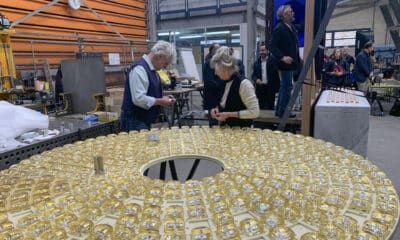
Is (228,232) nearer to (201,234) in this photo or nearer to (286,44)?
(201,234)

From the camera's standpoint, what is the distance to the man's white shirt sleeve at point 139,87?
89.7 inches

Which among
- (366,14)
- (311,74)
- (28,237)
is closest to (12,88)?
(28,237)

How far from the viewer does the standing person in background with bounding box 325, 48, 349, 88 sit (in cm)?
791

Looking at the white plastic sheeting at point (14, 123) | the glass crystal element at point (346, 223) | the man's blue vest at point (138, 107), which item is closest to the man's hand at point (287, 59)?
the man's blue vest at point (138, 107)

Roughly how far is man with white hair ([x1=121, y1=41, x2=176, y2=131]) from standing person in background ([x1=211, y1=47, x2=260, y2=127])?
0.47 m

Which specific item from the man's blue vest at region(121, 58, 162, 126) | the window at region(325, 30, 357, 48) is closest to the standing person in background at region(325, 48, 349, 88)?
the window at region(325, 30, 357, 48)

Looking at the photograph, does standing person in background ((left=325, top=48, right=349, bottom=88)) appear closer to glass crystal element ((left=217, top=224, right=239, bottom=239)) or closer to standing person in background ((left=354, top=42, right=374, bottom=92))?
standing person in background ((left=354, top=42, right=374, bottom=92))

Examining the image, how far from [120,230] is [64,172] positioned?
612mm

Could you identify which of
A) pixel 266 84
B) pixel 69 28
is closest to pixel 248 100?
pixel 266 84

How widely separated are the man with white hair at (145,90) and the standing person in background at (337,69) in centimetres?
643

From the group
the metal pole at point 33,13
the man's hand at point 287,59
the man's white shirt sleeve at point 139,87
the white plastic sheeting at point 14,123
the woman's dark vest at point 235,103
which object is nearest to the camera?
the white plastic sheeting at point 14,123

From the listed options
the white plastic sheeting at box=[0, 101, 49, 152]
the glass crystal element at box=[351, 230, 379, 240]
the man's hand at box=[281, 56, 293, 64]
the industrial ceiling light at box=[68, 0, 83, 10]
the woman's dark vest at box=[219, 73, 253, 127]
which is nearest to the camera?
the glass crystal element at box=[351, 230, 379, 240]

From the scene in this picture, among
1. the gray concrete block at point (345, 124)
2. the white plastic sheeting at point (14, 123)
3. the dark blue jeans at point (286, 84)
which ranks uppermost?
the dark blue jeans at point (286, 84)

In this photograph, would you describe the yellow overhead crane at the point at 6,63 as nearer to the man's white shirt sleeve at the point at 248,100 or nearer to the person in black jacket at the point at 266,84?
the man's white shirt sleeve at the point at 248,100
